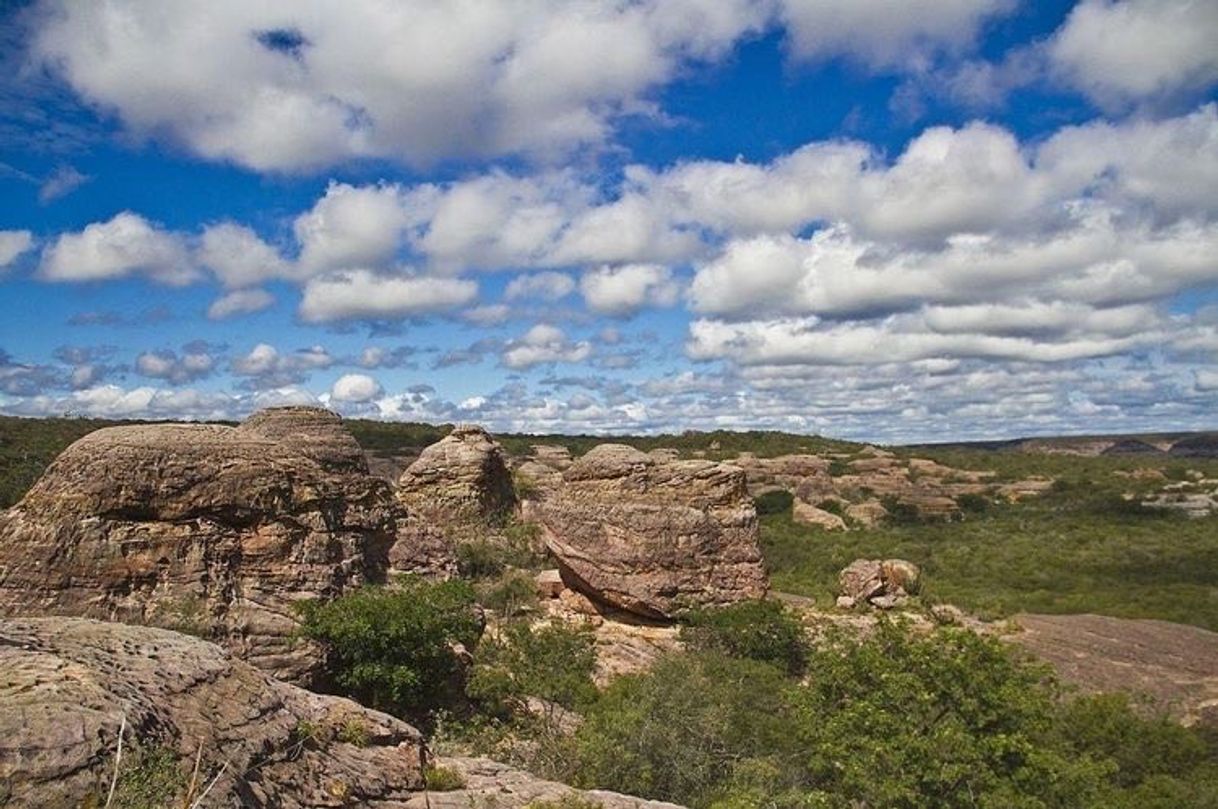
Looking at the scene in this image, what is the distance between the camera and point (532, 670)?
685 inches

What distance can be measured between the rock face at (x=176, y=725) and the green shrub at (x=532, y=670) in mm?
6163

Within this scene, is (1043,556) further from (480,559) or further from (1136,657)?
(480,559)

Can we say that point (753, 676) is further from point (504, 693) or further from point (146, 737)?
point (146, 737)

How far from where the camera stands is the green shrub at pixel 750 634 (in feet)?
71.2

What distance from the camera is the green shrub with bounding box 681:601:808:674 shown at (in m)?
21.7

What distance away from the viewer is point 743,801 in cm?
1102

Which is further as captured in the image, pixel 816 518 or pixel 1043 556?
pixel 816 518

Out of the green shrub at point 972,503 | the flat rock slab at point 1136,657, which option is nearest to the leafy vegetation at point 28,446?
the flat rock slab at point 1136,657

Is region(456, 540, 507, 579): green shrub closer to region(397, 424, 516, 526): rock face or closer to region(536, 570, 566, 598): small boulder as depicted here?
region(536, 570, 566, 598): small boulder

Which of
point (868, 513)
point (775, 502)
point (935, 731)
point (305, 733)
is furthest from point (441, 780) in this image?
point (868, 513)

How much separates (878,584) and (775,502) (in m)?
33.2

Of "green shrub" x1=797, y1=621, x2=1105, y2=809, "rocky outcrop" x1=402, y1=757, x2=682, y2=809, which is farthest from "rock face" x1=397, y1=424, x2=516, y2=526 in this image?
"rocky outcrop" x1=402, y1=757, x2=682, y2=809

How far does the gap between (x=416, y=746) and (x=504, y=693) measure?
6.52 meters

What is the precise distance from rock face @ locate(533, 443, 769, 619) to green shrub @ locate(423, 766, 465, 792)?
516 inches
